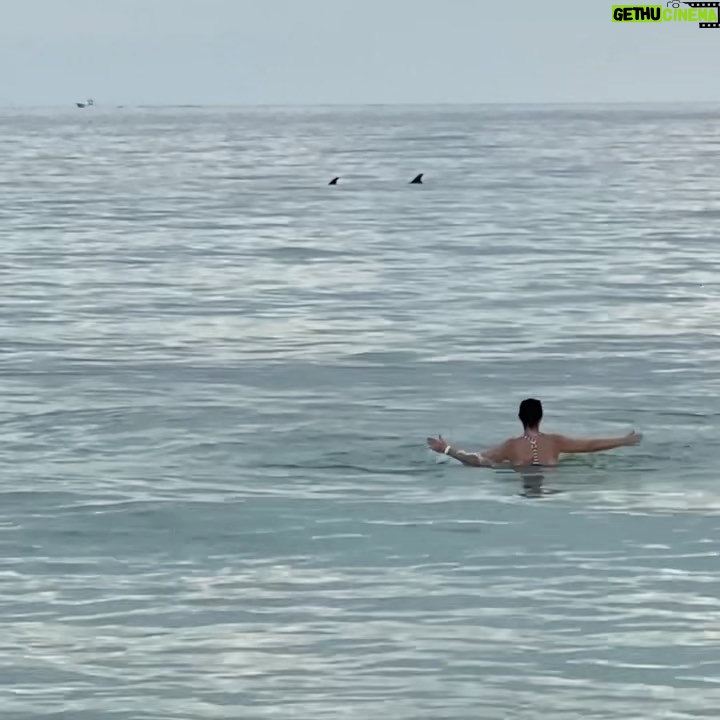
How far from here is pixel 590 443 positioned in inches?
901

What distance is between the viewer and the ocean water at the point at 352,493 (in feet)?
50.3

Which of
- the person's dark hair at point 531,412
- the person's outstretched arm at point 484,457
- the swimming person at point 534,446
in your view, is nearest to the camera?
the person's dark hair at point 531,412

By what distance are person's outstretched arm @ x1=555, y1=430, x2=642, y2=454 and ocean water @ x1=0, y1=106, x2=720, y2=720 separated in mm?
268

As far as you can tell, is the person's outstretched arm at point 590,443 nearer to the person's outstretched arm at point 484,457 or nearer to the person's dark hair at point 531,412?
the person's dark hair at point 531,412

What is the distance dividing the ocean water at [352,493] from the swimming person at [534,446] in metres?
0.23

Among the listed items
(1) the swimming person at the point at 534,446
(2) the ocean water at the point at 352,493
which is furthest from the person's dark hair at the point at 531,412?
(2) the ocean water at the point at 352,493

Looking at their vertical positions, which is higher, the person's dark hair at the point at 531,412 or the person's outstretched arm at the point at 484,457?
the person's dark hair at the point at 531,412

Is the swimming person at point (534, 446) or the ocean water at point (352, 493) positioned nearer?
the ocean water at point (352, 493)

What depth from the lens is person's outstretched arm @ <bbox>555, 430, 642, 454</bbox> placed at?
893 inches

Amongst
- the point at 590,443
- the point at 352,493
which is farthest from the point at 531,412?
the point at 352,493

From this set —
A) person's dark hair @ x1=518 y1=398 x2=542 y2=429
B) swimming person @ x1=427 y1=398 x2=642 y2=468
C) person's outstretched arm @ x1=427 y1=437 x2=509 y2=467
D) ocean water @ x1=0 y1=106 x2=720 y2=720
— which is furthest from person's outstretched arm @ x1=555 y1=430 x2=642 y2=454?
person's outstretched arm @ x1=427 y1=437 x2=509 y2=467

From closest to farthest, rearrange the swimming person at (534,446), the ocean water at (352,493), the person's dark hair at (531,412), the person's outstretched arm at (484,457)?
1. the ocean water at (352,493)
2. the person's dark hair at (531,412)
3. the swimming person at (534,446)
4. the person's outstretched arm at (484,457)

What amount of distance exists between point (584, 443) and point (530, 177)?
3636 inches

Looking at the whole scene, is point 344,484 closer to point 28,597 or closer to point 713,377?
point 28,597
